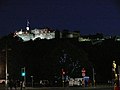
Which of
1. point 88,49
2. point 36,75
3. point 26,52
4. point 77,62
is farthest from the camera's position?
point 88,49

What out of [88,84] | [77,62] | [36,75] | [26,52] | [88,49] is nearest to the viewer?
[88,84]

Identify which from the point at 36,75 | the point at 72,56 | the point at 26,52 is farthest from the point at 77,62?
the point at 26,52

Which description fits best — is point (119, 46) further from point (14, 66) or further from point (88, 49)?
point (14, 66)

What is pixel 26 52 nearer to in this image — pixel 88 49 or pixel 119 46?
pixel 88 49

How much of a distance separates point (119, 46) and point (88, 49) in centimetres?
1071

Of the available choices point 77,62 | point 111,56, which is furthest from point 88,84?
point 111,56

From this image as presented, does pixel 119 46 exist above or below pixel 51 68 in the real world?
above

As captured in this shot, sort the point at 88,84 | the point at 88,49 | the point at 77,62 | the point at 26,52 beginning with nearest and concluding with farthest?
the point at 88,84
the point at 77,62
the point at 26,52
the point at 88,49

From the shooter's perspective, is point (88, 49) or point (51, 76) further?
point (88, 49)

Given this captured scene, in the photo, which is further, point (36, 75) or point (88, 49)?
point (88, 49)

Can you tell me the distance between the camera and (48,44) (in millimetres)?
105812

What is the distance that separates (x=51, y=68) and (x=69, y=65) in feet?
17.0

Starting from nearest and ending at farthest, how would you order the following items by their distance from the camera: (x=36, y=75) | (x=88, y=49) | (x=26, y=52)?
(x=36, y=75), (x=26, y=52), (x=88, y=49)

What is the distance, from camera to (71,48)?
8488 cm
